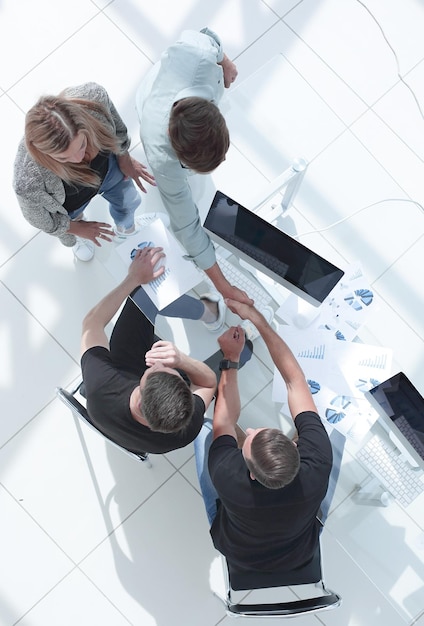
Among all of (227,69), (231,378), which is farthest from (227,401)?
(227,69)

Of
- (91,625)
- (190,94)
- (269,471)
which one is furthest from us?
(91,625)

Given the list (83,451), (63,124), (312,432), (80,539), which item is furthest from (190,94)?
(80,539)

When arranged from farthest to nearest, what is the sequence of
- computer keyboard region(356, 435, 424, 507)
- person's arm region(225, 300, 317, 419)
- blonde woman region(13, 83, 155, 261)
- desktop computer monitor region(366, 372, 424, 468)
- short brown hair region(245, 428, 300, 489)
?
computer keyboard region(356, 435, 424, 507) → person's arm region(225, 300, 317, 419) → desktop computer monitor region(366, 372, 424, 468) → blonde woman region(13, 83, 155, 261) → short brown hair region(245, 428, 300, 489)

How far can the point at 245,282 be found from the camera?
2418 mm

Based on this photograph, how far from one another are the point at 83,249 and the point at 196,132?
4.24ft

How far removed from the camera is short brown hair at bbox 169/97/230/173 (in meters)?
1.88

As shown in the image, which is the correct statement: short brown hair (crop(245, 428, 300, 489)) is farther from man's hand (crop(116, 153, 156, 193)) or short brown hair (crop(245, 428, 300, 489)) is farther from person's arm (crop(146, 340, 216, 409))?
man's hand (crop(116, 153, 156, 193))

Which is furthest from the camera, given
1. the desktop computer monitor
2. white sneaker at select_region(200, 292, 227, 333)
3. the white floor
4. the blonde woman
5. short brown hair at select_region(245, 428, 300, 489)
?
the white floor

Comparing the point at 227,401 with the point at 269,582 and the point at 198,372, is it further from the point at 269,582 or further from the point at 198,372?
the point at 269,582

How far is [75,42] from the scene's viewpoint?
335 cm

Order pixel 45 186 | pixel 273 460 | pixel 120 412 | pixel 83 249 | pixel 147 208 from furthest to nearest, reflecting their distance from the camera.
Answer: pixel 83 249
pixel 147 208
pixel 45 186
pixel 120 412
pixel 273 460

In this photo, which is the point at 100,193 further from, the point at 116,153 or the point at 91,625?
the point at 91,625

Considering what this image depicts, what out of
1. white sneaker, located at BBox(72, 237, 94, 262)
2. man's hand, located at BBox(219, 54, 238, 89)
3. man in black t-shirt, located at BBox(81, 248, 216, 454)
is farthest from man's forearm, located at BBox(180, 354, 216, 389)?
man's hand, located at BBox(219, 54, 238, 89)

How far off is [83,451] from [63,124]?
1.68m
